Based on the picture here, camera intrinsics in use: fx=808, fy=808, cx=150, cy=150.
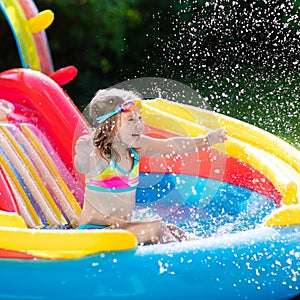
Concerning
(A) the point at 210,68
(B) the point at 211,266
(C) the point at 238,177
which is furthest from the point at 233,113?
(B) the point at 211,266

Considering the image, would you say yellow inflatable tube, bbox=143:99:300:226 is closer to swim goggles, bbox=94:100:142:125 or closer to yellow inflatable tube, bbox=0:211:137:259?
swim goggles, bbox=94:100:142:125

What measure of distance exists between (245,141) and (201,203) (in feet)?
1.15

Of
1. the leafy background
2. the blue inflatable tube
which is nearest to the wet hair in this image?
the blue inflatable tube

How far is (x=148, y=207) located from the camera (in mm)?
2738

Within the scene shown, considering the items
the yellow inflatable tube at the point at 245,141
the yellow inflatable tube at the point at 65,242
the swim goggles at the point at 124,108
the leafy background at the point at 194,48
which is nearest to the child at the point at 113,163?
the swim goggles at the point at 124,108

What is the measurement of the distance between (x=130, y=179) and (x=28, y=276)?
488mm

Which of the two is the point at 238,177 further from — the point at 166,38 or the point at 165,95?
the point at 166,38

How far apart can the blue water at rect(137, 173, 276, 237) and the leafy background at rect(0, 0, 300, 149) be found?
78.1 inches

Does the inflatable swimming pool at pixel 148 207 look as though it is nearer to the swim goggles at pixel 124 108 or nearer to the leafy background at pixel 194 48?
the swim goggles at pixel 124 108

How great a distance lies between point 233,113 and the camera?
5.22m

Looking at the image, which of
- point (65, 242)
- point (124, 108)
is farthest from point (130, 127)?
point (65, 242)

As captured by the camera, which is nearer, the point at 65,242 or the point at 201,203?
the point at 65,242

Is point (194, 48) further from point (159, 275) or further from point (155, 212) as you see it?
point (159, 275)

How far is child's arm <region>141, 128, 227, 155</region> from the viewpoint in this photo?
2.22 metres
